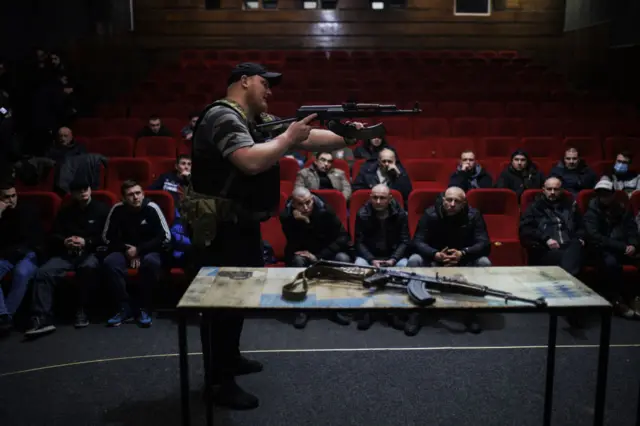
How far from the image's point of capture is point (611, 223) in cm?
447

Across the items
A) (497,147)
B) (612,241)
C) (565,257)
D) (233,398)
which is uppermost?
(497,147)

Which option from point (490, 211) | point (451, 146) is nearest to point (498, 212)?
point (490, 211)

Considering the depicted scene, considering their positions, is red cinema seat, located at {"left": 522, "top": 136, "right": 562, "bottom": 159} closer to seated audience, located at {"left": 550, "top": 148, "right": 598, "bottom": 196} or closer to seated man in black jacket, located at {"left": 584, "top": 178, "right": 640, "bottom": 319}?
seated audience, located at {"left": 550, "top": 148, "right": 598, "bottom": 196}

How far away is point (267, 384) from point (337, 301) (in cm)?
109

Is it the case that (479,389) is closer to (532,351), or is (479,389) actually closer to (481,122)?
(532,351)

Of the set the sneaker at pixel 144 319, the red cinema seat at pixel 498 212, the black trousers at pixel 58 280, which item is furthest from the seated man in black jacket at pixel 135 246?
the red cinema seat at pixel 498 212

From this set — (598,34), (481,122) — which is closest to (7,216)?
(481,122)

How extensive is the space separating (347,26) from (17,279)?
852cm

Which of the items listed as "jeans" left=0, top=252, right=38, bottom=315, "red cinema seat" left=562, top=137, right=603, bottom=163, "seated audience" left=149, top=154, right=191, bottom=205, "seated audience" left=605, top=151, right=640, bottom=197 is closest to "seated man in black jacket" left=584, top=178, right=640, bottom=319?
"seated audience" left=605, top=151, right=640, bottom=197

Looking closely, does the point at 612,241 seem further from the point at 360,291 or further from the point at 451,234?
the point at 360,291

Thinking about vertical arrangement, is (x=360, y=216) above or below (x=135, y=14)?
below

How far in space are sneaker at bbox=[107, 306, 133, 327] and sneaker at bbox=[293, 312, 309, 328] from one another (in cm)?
107

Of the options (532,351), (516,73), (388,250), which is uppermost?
(516,73)

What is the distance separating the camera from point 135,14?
1128 centimetres
